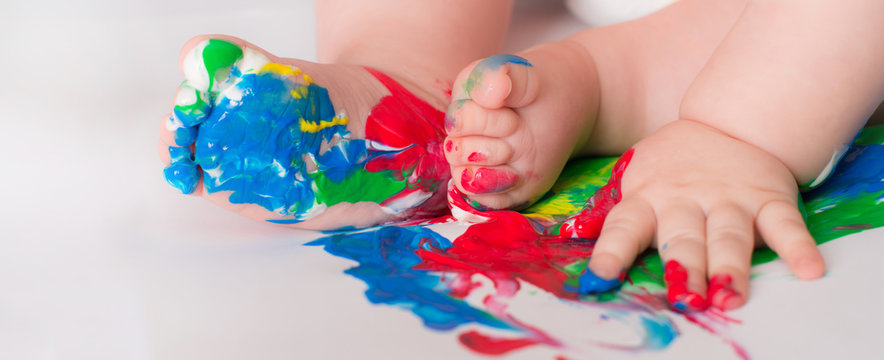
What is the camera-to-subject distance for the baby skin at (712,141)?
49 centimetres

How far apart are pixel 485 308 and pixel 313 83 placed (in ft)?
1.00

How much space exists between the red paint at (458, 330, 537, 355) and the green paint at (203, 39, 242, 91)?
0.32m

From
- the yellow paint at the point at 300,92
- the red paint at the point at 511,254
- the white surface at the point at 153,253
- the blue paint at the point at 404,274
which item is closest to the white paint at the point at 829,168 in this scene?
the white surface at the point at 153,253

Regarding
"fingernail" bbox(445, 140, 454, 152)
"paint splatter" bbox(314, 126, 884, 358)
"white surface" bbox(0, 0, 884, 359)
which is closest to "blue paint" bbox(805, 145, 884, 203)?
"paint splatter" bbox(314, 126, 884, 358)

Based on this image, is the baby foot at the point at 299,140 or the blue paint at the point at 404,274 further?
the baby foot at the point at 299,140

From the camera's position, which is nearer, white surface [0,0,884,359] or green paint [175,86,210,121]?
white surface [0,0,884,359]

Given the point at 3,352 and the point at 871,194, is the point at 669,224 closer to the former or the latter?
the point at 871,194

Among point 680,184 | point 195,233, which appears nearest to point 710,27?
point 680,184

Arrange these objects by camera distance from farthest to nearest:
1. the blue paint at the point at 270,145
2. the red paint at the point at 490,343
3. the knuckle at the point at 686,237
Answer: the blue paint at the point at 270,145, the knuckle at the point at 686,237, the red paint at the point at 490,343

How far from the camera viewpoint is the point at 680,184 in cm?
56

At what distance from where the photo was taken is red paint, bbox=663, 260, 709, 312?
435mm

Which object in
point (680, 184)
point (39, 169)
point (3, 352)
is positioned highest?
point (680, 184)

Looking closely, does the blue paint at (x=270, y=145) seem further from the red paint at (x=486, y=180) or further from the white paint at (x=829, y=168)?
the white paint at (x=829, y=168)

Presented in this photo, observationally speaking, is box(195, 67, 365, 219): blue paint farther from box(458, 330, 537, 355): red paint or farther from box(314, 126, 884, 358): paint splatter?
box(458, 330, 537, 355): red paint
